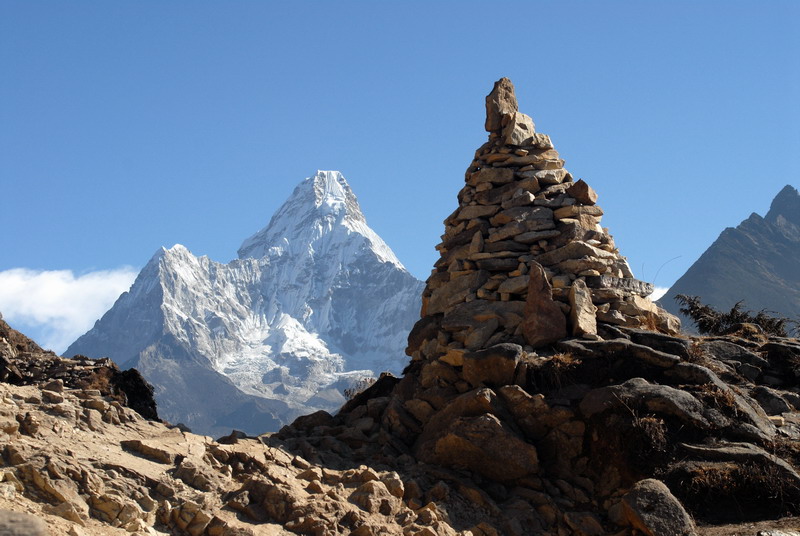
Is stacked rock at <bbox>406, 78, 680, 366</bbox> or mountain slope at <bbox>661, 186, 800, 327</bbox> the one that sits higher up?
mountain slope at <bbox>661, 186, 800, 327</bbox>

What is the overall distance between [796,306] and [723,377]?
48.8 meters

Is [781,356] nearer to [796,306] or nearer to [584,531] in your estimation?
[584,531]

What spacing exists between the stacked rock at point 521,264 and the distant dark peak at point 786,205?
86.8 meters

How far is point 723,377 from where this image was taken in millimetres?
16281

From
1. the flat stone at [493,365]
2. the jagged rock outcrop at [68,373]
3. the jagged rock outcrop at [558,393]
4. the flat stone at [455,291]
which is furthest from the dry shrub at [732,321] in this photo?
the jagged rock outcrop at [68,373]

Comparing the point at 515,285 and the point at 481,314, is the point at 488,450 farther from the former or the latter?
the point at 515,285

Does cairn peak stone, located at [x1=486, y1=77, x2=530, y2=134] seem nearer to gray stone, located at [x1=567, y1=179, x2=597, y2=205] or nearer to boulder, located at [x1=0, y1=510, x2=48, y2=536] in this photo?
gray stone, located at [x1=567, y1=179, x2=597, y2=205]

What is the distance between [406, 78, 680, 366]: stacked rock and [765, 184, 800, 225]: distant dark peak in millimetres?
86837

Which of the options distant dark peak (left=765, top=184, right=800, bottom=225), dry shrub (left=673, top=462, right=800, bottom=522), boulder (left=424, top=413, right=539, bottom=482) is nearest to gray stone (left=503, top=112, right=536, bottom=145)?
boulder (left=424, top=413, right=539, bottom=482)

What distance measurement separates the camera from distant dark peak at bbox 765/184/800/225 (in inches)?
3945

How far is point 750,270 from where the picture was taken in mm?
74125

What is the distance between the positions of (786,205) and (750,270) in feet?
108

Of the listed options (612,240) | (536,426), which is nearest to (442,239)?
(612,240)

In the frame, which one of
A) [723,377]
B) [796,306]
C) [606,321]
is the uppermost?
[796,306]
